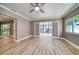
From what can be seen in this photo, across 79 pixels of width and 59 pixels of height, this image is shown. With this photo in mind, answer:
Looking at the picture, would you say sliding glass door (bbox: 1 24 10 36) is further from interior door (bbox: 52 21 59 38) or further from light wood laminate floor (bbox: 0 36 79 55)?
light wood laminate floor (bbox: 0 36 79 55)

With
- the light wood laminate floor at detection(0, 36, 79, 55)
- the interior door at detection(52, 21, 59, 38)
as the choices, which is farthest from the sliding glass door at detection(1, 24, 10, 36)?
the light wood laminate floor at detection(0, 36, 79, 55)

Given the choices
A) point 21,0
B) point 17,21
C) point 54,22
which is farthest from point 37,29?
point 21,0

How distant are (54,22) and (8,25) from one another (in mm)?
7046

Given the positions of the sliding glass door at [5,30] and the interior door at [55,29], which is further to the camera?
the sliding glass door at [5,30]

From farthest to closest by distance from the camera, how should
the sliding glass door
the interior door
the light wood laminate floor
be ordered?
the sliding glass door, the interior door, the light wood laminate floor

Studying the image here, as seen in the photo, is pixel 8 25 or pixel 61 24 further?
pixel 8 25

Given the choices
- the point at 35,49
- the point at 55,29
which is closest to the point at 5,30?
the point at 55,29

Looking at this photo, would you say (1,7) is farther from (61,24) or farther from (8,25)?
(8,25)

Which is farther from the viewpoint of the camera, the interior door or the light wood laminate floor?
the interior door

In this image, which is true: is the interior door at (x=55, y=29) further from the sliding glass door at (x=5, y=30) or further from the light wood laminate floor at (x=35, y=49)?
the sliding glass door at (x=5, y=30)

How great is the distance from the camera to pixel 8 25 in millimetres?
15664

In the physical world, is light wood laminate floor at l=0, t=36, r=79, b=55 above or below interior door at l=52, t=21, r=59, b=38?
below

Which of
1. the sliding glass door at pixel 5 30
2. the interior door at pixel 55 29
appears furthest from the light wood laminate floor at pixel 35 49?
the sliding glass door at pixel 5 30

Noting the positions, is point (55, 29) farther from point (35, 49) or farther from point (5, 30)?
point (5, 30)
